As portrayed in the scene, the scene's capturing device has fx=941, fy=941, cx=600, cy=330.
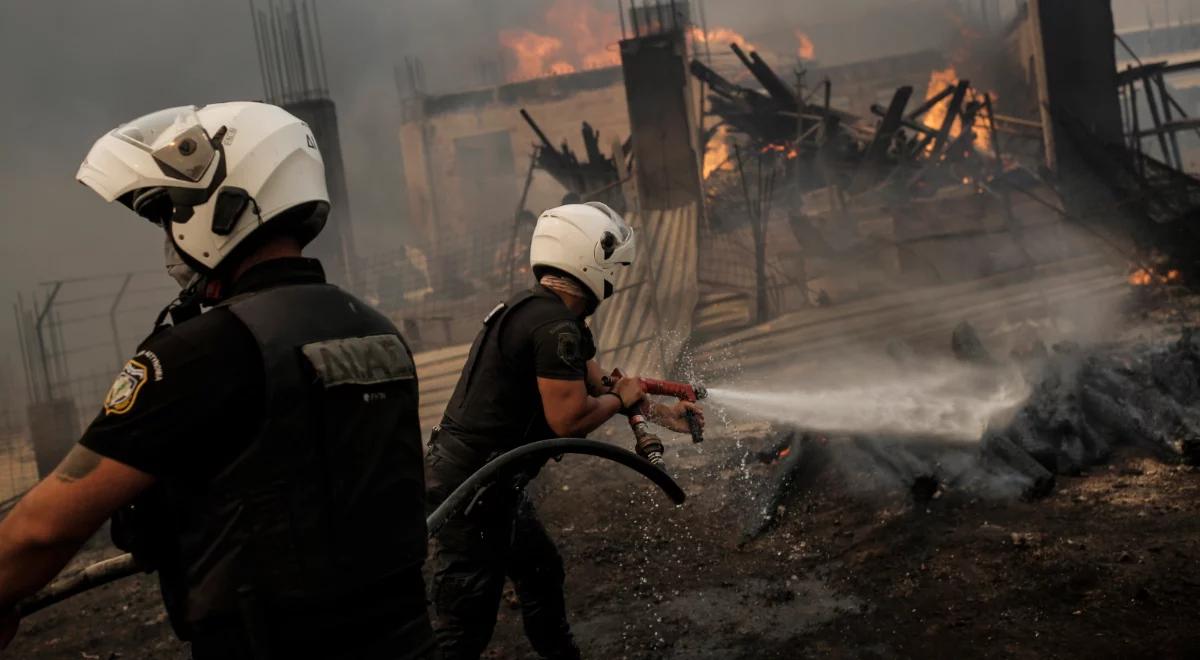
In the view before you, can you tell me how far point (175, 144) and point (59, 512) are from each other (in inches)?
31.4

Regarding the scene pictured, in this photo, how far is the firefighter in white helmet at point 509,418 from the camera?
3738 mm

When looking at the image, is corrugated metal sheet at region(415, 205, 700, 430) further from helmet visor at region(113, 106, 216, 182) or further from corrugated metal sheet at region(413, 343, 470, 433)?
helmet visor at region(113, 106, 216, 182)

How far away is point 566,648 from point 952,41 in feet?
123

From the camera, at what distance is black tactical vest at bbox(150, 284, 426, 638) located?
181 cm

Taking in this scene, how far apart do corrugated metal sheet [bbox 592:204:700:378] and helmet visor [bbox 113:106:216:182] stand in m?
10.3

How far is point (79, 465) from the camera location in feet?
5.60

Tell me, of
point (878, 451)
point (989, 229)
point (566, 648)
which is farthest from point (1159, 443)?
point (989, 229)

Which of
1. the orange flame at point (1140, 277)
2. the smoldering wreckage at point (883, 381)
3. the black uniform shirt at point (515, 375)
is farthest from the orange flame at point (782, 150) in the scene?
the black uniform shirt at point (515, 375)

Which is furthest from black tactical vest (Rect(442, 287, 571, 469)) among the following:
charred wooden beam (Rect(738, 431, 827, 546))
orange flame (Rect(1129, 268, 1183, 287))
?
orange flame (Rect(1129, 268, 1183, 287))

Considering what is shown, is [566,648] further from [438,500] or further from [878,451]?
[878,451]

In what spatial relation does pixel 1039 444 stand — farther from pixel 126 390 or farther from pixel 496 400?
pixel 126 390

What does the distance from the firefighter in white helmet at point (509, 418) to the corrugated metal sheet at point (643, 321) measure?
8.16m

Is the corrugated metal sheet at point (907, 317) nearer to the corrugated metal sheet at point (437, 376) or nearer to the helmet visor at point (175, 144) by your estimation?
the corrugated metal sheet at point (437, 376)

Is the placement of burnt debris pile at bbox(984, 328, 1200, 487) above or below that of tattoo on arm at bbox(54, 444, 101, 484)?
below
